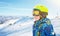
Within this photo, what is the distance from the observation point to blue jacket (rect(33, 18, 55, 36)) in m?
1.44

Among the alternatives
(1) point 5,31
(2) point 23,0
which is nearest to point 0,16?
(1) point 5,31

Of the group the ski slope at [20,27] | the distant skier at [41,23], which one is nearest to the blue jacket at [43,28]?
the distant skier at [41,23]

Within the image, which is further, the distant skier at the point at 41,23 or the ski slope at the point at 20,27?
the ski slope at the point at 20,27

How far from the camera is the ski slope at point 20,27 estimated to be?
1.67 meters

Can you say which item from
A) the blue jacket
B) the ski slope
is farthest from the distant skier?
the ski slope

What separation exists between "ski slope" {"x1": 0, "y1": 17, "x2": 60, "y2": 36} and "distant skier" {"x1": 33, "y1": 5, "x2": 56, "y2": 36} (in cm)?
11

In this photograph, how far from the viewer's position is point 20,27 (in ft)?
5.52

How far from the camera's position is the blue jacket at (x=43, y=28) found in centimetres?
144

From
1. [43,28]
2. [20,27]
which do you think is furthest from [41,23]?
[20,27]

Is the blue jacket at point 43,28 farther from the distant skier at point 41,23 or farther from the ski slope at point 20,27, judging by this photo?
the ski slope at point 20,27

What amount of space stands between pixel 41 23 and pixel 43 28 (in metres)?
0.06

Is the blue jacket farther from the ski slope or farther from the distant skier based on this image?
the ski slope

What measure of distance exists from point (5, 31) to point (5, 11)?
240 mm

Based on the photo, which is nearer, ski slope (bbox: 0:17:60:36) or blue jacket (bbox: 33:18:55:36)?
blue jacket (bbox: 33:18:55:36)
